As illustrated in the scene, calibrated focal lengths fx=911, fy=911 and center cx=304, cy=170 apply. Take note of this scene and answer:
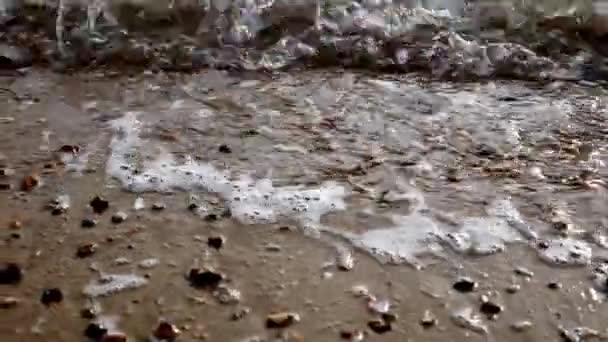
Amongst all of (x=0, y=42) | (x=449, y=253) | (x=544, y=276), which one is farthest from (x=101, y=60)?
(x=544, y=276)

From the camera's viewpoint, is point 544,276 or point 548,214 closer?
point 544,276

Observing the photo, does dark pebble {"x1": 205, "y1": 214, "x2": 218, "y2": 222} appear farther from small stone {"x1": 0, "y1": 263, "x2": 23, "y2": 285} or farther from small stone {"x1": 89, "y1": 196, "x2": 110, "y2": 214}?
small stone {"x1": 0, "y1": 263, "x2": 23, "y2": 285}

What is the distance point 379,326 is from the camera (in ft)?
5.36

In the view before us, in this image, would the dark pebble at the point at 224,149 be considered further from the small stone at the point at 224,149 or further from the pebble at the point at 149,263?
the pebble at the point at 149,263

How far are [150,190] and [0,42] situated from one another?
1193mm

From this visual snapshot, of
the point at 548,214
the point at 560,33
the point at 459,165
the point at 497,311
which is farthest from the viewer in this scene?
the point at 560,33

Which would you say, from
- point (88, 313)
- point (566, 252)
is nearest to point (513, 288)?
point (566, 252)

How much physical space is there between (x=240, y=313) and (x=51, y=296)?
355mm

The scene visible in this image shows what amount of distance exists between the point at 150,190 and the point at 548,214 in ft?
2.95

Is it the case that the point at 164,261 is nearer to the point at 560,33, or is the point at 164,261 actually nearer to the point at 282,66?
the point at 282,66

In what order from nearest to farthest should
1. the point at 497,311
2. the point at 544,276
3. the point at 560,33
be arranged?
the point at 497,311, the point at 544,276, the point at 560,33

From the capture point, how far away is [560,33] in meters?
3.14

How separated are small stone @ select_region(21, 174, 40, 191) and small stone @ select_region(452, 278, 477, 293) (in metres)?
0.98

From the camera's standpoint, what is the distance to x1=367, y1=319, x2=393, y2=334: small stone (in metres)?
1.62
